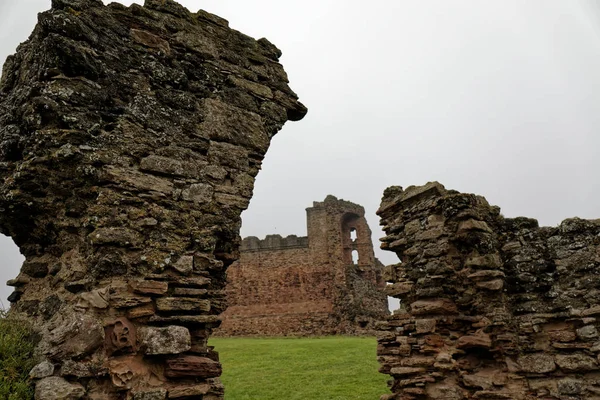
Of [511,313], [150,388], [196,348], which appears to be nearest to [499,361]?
[511,313]

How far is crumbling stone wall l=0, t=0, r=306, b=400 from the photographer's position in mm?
3277

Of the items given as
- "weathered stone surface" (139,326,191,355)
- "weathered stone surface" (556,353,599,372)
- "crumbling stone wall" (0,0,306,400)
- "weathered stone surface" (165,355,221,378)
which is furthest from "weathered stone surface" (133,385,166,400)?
"weathered stone surface" (556,353,599,372)

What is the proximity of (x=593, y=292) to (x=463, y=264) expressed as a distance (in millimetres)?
1764

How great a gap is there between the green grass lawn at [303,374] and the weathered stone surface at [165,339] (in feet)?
20.8

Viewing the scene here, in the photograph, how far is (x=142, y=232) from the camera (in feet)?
11.8

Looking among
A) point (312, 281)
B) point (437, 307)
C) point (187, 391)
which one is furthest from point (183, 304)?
point (312, 281)

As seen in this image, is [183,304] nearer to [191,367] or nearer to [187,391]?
[191,367]

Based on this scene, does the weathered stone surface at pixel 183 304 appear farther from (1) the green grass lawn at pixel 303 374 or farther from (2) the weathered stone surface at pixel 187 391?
(1) the green grass lawn at pixel 303 374

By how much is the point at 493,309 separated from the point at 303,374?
6.55 meters

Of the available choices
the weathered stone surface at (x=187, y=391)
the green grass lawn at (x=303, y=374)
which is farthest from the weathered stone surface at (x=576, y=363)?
the weathered stone surface at (x=187, y=391)

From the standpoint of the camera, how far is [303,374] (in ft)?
37.5

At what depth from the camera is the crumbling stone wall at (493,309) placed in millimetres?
5996

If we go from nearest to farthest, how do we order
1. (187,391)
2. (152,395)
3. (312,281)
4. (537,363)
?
1. (152,395)
2. (187,391)
3. (537,363)
4. (312,281)

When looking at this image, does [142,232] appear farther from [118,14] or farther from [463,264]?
[463,264]
